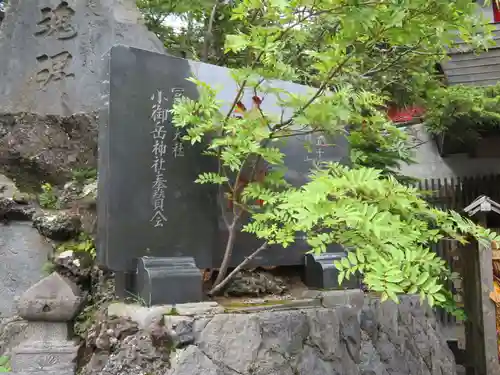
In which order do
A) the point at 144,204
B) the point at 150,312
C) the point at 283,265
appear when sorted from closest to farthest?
the point at 150,312, the point at 144,204, the point at 283,265

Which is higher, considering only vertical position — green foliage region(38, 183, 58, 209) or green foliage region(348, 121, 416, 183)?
green foliage region(348, 121, 416, 183)

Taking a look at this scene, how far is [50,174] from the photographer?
235 inches

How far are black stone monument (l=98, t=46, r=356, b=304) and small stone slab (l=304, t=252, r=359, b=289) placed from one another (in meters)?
1.17

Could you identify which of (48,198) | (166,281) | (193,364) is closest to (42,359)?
(166,281)

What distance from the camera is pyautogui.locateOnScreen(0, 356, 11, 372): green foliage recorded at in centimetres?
370

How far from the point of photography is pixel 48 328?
382cm

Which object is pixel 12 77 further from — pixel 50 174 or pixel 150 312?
pixel 150 312

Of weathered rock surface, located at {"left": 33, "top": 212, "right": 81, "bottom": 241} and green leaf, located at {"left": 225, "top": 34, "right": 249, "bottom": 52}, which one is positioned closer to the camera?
green leaf, located at {"left": 225, "top": 34, "right": 249, "bottom": 52}

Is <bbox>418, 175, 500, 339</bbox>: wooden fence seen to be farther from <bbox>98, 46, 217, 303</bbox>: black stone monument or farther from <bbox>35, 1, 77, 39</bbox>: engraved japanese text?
<bbox>35, 1, 77, 39</bbox>: engraved japanese text

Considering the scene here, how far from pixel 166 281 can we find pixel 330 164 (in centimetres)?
152

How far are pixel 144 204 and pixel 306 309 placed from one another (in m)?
1.59

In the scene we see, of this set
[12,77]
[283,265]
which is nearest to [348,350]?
[283,265]

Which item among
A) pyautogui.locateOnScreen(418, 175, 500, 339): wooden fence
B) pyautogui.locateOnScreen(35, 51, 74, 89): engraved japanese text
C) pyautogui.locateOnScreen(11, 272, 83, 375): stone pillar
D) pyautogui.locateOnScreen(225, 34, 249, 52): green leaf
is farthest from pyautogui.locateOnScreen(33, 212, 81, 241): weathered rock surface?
pyautogui.locateOnScreen(418, 175, 500, 339): wooden fence

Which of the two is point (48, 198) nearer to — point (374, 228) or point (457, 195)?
point (374, 228)
